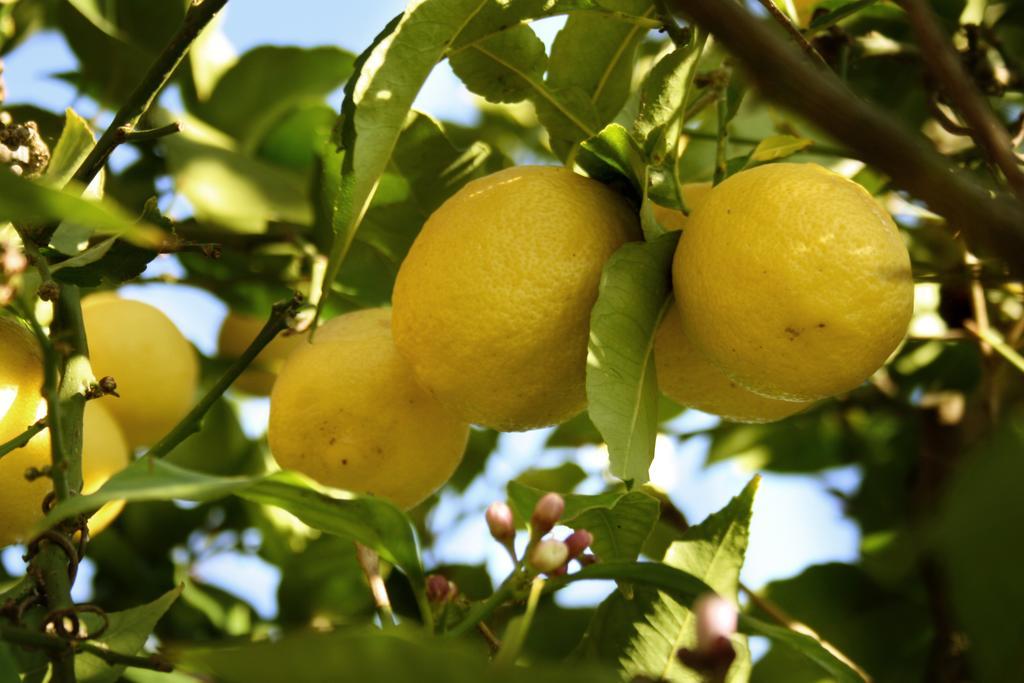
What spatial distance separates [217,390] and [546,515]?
16.0 inches

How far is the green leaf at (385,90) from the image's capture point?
0.98 meters

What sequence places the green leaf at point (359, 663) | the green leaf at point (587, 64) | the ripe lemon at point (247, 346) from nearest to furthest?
the green leaf at point (359, 663) → the green leaf at point (587, 64) → the ripe lemon at point (247, 346)

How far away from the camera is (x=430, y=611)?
97 centimetres

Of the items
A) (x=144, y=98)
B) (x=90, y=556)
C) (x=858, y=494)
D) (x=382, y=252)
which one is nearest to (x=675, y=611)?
(x=382, y=252)

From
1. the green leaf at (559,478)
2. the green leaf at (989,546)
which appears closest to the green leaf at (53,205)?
the green leaf at (989,546)

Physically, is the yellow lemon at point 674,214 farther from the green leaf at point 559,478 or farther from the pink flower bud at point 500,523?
the green leaf at point 559,478

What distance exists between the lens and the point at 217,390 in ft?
3.85

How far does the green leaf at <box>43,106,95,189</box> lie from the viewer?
1.16m

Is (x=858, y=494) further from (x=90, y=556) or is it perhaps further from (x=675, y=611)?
(x=90, y=556)

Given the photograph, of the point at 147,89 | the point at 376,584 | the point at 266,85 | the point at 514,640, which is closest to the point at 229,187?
the point at 266,85

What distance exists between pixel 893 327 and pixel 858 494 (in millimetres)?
895

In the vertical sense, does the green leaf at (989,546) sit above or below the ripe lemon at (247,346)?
above

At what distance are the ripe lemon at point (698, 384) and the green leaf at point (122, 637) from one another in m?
0.52

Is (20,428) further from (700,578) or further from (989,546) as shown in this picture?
(989,546)
